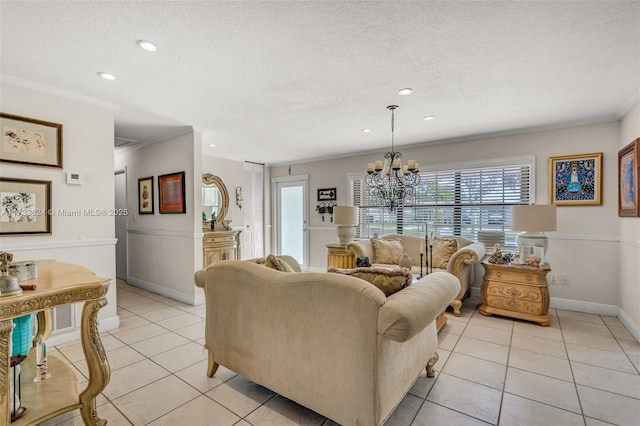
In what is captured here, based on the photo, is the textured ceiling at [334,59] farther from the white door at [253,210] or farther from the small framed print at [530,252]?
the white door at [253,210]

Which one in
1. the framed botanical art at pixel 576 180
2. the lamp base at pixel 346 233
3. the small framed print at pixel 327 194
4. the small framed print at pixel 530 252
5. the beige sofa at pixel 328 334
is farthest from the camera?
the small framed print at pixel 327 194

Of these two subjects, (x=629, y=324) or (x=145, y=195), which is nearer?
(x=629, y=324)

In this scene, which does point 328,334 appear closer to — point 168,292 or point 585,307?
point 168,292

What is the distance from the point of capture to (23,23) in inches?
71.6

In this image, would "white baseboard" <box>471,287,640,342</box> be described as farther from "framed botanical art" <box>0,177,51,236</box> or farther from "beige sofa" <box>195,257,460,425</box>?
"framed botanical art" <box>0,177,51,236</box>

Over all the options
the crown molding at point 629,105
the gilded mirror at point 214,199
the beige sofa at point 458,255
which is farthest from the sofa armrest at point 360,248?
the crown molding at point 629,105

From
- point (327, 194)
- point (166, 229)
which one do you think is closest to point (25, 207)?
point (166, 229)

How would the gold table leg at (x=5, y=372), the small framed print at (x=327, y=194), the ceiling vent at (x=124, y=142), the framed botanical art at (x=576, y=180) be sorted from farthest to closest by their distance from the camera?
1. the small framed print at (x=327, y=194)
2. the ceiling vent at (x=124, y=142)
3. the framed botanical art at (x=576, y=180)
4. the gold table leg at (x=5, y=372)

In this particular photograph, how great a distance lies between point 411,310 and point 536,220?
277 centimetres

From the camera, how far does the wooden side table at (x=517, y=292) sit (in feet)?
10.9

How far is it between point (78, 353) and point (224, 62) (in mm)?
2750

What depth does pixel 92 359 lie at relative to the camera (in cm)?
159

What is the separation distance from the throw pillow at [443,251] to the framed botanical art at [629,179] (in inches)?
68.9

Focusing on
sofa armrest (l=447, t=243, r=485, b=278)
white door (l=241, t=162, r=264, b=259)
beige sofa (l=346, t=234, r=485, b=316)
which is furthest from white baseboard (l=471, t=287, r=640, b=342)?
white door (l=241, t=162, r=264, b=259)
